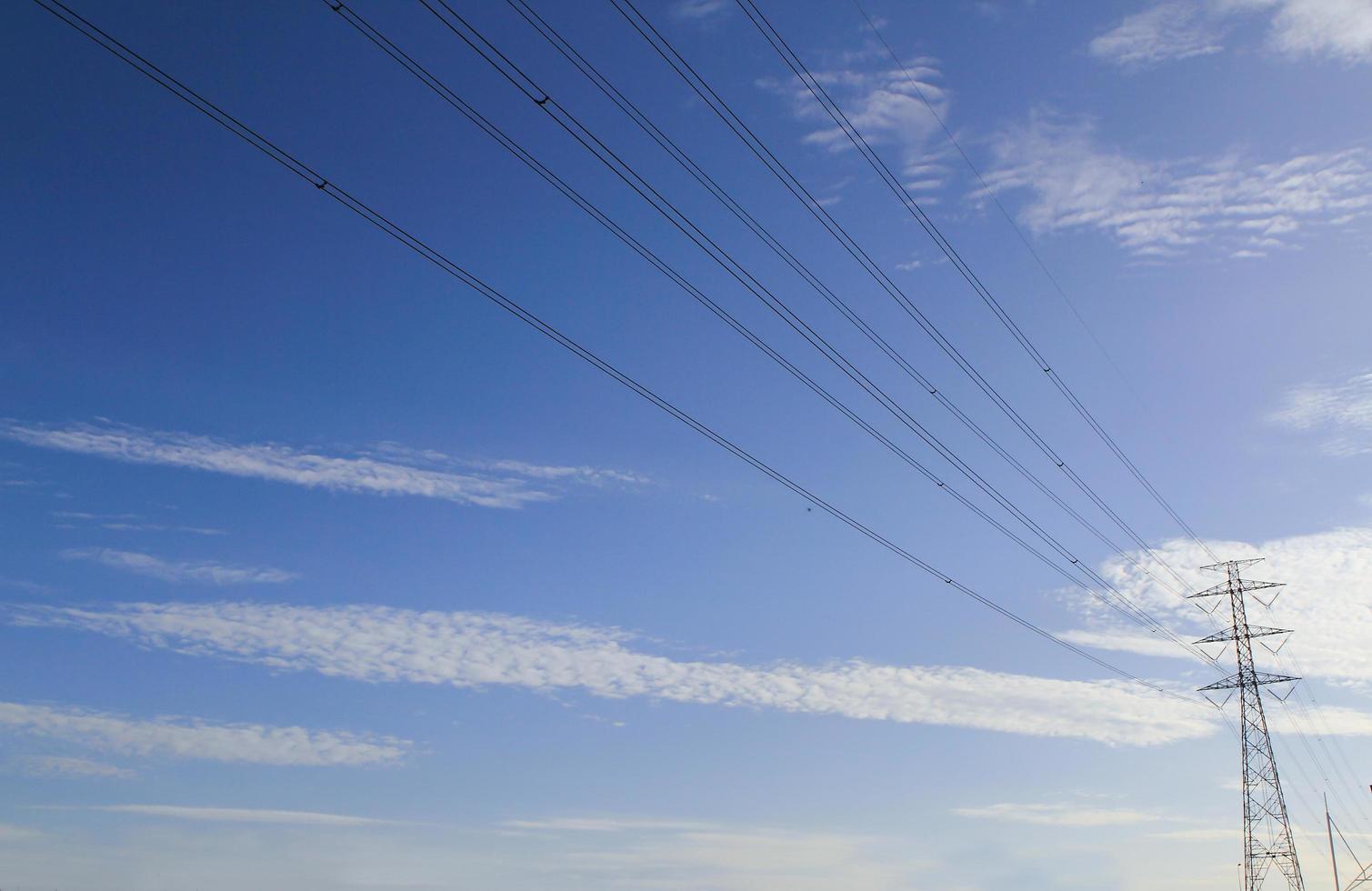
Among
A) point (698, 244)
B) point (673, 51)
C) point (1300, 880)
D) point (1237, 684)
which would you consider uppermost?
point (673, 51)

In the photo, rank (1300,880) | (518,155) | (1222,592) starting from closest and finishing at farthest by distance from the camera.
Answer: (518,155) < (1300,880) < (1222,592)

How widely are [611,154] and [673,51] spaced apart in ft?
8.85

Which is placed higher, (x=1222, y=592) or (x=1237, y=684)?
(x=1222, y=592)

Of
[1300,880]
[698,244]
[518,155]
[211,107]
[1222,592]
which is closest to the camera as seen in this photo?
[211,107]

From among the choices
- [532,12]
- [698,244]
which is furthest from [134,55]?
[698,244]

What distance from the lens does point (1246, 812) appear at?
6016 centimetres

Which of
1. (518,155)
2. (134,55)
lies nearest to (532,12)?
(518,155)

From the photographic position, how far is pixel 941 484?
1464 inches

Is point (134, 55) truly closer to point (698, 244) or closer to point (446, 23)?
point (446, 23)

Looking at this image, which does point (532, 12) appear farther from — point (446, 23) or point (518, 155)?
point (518, 155)

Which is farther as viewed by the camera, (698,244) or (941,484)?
(941,484)

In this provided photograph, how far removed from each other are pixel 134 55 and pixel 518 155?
24.9ft

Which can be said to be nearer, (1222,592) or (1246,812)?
(1246,812)

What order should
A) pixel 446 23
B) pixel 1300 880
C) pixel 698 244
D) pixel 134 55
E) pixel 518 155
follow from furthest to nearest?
1. pixel 1300 880
2. pixel 698 244
3. pixel 518 155
4. pixel 446 23
5. pixel 134 55
